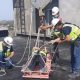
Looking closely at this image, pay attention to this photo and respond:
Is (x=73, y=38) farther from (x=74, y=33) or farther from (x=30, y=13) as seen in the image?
(x=30, y=13)

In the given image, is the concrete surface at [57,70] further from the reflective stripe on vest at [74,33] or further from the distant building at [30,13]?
the distant building at [30,13]

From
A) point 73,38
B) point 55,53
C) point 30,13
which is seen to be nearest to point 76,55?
point 73,38

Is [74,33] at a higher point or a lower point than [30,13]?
higher

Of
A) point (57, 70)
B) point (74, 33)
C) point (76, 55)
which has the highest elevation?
point (74, 33)

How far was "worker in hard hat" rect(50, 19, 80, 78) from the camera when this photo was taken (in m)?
9.52

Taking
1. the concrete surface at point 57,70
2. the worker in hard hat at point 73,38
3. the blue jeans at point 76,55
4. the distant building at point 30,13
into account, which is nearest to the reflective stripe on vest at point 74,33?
the worker in hard hat at point 73,38

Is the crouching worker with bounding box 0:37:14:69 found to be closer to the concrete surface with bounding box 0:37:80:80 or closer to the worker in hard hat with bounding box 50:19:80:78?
the concrete surface with bounding box 0:37:80:80

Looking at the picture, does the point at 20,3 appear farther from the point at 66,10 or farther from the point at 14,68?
the point at 14,68

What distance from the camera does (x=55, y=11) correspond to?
11.2 m

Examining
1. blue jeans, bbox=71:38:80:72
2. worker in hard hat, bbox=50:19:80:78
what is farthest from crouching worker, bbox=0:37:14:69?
blue jeans, bbox=71:38:80:72

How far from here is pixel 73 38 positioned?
968 centimetres

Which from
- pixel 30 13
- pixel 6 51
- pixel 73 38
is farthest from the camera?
pixel 30 13

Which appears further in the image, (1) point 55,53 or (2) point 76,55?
(1) point 55,53

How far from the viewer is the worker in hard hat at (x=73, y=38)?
31.2 ft
